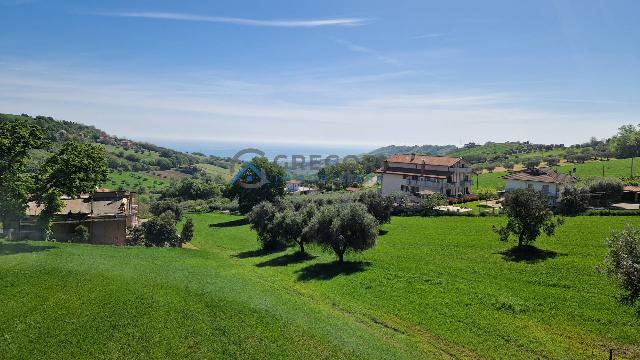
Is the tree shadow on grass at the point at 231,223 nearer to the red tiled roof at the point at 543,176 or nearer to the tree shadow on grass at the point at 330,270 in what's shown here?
the tree shadow on grass at the point at 330,270

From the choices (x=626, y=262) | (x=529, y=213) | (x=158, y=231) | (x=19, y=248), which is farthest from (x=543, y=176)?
(x=19, y=248)

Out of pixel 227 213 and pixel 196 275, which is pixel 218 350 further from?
pixel 227 213

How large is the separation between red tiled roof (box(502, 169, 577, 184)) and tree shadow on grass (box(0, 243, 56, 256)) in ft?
246

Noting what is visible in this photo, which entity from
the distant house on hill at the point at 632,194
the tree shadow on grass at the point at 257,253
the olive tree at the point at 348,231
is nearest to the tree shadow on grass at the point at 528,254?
the olive tree at the point at 348,231

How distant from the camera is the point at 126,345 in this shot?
69.2ft

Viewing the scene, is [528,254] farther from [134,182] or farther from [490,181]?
[134,182]

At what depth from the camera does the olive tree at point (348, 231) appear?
42.4 m

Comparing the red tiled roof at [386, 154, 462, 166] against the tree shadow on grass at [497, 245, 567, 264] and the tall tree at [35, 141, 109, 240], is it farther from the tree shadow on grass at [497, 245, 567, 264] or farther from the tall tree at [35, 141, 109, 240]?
the tall tree at [35, 141, 109, 240]

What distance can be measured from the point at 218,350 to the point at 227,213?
78.8 meters

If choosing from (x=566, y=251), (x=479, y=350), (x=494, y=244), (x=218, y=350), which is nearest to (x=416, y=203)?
(x=494, y=244)

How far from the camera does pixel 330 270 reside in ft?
135

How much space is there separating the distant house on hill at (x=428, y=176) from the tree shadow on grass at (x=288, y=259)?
4409 centimetres

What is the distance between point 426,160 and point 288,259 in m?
61.4

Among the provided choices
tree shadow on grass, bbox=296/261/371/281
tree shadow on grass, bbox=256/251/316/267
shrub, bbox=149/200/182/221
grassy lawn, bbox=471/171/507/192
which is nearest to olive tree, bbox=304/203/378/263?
tree shadow on grass, bbox=296/261/371/281
